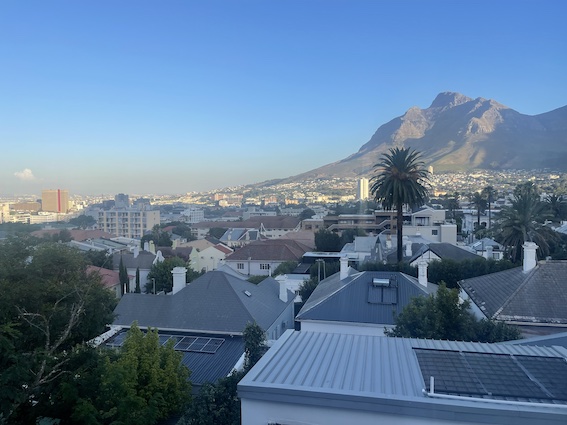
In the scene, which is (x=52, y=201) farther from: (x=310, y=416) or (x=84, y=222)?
(x=310, y=416)

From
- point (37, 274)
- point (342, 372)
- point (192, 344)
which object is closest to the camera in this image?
point (342, 372)

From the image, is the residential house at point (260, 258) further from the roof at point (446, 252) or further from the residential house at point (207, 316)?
the residential house at point (207, 316)

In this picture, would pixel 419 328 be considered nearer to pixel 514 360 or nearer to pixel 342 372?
pixel 514 360

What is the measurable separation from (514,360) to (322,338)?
3154mm

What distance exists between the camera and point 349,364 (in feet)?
22.2

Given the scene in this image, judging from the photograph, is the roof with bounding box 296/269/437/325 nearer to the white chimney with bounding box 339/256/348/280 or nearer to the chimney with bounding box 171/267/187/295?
the white chimney with bounding box 339/256/348/280

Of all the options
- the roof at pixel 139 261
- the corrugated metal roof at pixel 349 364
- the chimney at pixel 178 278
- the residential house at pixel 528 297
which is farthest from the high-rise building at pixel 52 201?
the corrugated metal roof at pixel 349 364

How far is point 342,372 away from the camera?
6.44 m

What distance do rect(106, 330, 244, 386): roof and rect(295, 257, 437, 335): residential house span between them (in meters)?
3.14

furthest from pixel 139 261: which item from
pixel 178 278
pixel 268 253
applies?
pixel 178 278

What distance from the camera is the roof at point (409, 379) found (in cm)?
539

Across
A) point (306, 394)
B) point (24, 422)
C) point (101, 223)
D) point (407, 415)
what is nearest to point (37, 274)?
point (24, 422)

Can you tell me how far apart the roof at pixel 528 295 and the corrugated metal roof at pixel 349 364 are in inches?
296

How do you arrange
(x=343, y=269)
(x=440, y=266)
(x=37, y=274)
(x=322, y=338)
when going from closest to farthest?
(x=322, y=338) < (x=37, y=274) < (x=343, y=269) < (x=440, y=266)
